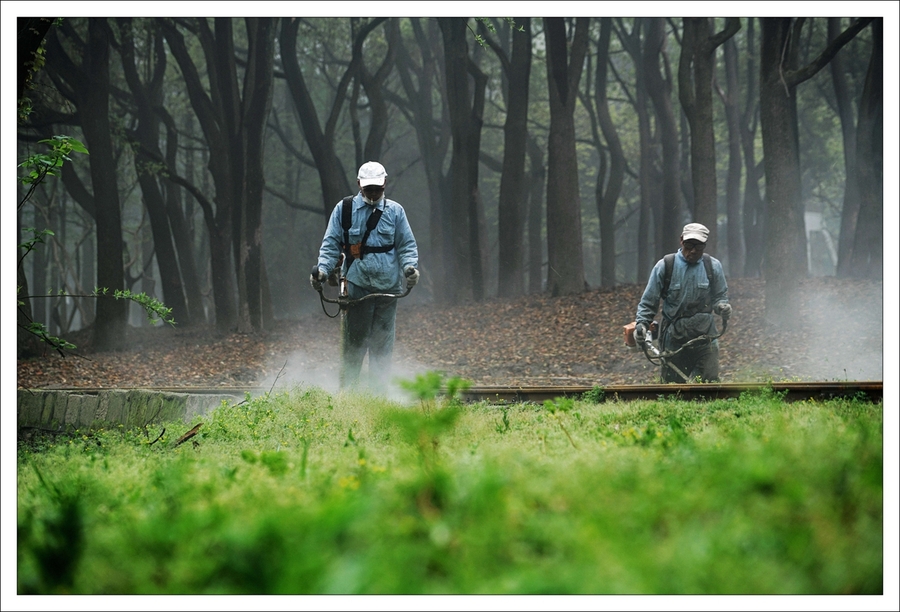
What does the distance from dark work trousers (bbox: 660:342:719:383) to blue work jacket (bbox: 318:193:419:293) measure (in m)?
3.09

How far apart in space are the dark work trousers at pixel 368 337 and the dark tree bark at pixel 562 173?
460 inches

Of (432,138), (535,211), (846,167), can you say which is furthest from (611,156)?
(846,167)

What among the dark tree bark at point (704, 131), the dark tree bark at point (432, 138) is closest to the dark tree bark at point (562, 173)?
the dark tree bark at point (704, 131)

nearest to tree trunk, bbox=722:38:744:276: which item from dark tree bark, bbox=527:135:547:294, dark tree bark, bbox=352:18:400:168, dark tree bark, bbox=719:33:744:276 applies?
dark tree bark, bbox=719:33:744:276

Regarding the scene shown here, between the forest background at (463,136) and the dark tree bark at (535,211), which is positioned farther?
the dark tree bark at (535,211)

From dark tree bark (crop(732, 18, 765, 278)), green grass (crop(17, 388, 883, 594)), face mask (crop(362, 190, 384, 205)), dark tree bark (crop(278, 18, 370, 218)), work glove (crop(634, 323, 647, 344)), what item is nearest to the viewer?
green grass (crop(17, 388, 883, 594))

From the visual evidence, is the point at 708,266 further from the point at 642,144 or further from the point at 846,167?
the point at 642,144

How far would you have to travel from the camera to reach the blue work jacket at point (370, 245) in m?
8.45

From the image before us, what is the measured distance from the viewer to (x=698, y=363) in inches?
366

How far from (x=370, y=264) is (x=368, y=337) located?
75 cm

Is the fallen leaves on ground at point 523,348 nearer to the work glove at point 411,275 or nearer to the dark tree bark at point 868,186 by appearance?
the dark tree bark at point 868,186

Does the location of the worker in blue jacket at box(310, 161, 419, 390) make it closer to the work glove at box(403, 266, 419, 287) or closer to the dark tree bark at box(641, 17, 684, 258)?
the work glove at box(403, 266, 419, 287)

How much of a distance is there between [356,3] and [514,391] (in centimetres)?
407

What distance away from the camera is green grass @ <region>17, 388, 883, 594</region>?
2.36 m
